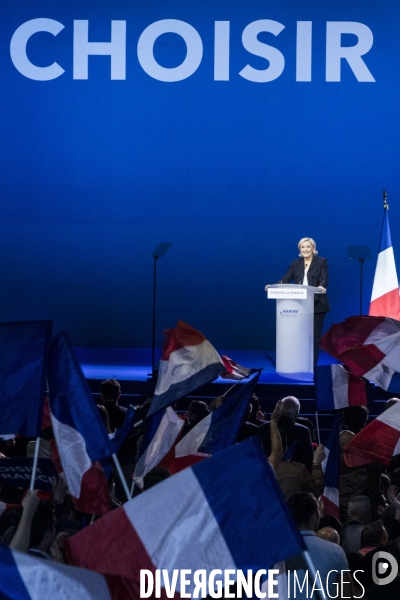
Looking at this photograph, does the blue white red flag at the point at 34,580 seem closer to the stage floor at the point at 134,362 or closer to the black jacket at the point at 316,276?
the stage floor at the point at 134,362

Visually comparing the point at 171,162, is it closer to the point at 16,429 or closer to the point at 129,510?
the point at 16,429

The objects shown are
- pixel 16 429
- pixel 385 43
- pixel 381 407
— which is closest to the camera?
pixel 16 429

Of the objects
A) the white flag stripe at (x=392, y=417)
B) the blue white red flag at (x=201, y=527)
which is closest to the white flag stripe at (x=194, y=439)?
the white flag stripe at (x=392, y=417)

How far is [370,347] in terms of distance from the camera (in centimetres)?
498

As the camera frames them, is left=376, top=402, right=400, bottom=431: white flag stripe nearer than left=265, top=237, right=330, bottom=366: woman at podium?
Yes

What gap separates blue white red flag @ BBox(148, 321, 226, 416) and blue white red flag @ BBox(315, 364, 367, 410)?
1.17 m

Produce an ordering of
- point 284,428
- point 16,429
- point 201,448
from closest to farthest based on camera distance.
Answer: point 16,429 < point 201,448 < point 284,428

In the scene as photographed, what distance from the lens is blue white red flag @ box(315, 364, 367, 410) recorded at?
5.30 metres

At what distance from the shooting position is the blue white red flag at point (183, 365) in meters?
4.16

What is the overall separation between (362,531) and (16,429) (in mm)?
1503

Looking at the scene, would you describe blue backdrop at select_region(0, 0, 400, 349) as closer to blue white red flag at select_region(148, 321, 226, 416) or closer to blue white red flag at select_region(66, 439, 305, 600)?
blue white red flag at select_region(148, 321, 226, 416)

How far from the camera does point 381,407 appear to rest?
7.91 meters

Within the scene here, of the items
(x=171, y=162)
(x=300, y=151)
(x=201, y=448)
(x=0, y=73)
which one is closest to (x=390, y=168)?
(x=300, y=151)

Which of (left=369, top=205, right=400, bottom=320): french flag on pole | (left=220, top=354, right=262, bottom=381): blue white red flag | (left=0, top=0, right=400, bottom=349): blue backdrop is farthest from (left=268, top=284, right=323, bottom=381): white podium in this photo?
(left=220, top=354, right=262, bottom=381): blue white red flag
